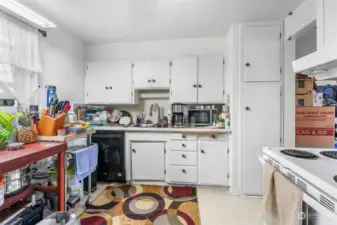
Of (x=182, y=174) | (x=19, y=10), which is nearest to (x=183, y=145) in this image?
(x=182, y=174)

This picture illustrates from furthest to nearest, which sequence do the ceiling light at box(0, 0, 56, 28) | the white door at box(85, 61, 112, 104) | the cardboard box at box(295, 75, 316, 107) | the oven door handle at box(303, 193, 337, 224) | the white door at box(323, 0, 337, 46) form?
1. the white door at box(85, 61, 112, 104)
2. the cardboard box at box(295, 75, 316, 107)
3. the ceiling light at box(0, 0, 56, 28)
4. the white door at box(323, 0, 337, 46)
5. the oven door handle at box(303, 193, 337, 224)

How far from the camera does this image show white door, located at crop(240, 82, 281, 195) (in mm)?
2461

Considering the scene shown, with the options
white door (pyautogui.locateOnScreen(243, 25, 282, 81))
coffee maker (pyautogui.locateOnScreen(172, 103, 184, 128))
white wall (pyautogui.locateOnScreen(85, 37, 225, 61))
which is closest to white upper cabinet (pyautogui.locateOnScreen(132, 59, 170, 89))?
white wall (pyautogui.locateOnScreen(85, 37, 225, 61))

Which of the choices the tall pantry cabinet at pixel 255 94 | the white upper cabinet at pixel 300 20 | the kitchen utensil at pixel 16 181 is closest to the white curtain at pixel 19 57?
the kitchen utensil at pixel 16 181

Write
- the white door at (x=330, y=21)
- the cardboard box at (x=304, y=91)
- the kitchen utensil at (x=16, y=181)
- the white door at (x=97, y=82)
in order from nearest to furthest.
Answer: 1. the white door at (x=330, y=21)
2. the kitchen utensil at (x=16, y=181)
3. the cardboard box at (x=304, y=91)
4. the white door at (x=97, y=82)

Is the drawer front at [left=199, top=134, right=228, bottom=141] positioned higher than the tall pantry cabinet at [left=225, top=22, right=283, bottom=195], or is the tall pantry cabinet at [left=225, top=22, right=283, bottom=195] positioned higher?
the tall pantry cabinet at [left=225, top=22, right=283, bottom=195]

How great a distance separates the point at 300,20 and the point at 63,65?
126 inches

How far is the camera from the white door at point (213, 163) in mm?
2701

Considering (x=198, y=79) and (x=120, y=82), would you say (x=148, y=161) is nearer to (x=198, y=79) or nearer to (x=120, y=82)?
(x=120, y=82)

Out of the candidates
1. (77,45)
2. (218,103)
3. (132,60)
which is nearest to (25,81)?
(77,45)

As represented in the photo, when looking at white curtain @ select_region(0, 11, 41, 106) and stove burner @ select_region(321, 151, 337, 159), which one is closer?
stove burner @ select_region(321, 151, 337, 159)

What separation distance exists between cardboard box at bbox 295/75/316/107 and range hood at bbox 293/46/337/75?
121 cm

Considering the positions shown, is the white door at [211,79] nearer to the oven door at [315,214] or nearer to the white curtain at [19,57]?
the oven door at [315,214]

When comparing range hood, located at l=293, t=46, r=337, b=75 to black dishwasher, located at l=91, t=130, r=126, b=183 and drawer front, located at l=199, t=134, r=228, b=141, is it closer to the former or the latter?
drawer front, located at l=199, t=134, r=228, b=141
